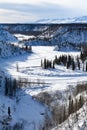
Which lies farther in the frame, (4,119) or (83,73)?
(83,73)

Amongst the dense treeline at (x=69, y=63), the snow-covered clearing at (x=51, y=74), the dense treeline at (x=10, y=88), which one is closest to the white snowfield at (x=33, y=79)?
the snow-covered clearing at (x=51, y=74)

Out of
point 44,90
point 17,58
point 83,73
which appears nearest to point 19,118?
point 44,90

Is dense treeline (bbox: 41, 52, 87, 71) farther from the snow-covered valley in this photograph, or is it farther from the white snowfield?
the white snowfield

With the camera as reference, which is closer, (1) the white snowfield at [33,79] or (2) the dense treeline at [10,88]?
(1) the white snowfield at [33,79]

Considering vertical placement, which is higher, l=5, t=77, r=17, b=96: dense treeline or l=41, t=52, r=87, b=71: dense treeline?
l=5, t=77, r=17, b=96: dense treeline

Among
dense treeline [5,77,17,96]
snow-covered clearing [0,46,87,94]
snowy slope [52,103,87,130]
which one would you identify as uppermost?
snowy slope [52,103,87,130]

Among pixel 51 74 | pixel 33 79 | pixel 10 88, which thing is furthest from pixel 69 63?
pixel 10 88

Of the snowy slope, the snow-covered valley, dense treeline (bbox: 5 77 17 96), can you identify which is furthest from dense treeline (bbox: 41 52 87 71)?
the snowy slope

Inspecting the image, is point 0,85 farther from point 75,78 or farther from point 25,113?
point 75,78

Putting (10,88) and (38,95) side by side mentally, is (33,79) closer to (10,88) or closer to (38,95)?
(10,88)

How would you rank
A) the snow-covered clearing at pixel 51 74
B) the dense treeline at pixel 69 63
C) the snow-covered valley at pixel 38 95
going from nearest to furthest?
the snow-covered valley at pixel 38 95
the snow-covered clearing at pixel 51 74
the dense treeline at pixel 69 63

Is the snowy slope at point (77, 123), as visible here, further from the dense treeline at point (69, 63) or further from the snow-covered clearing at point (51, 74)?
the dense treeline at point (69, 63)
